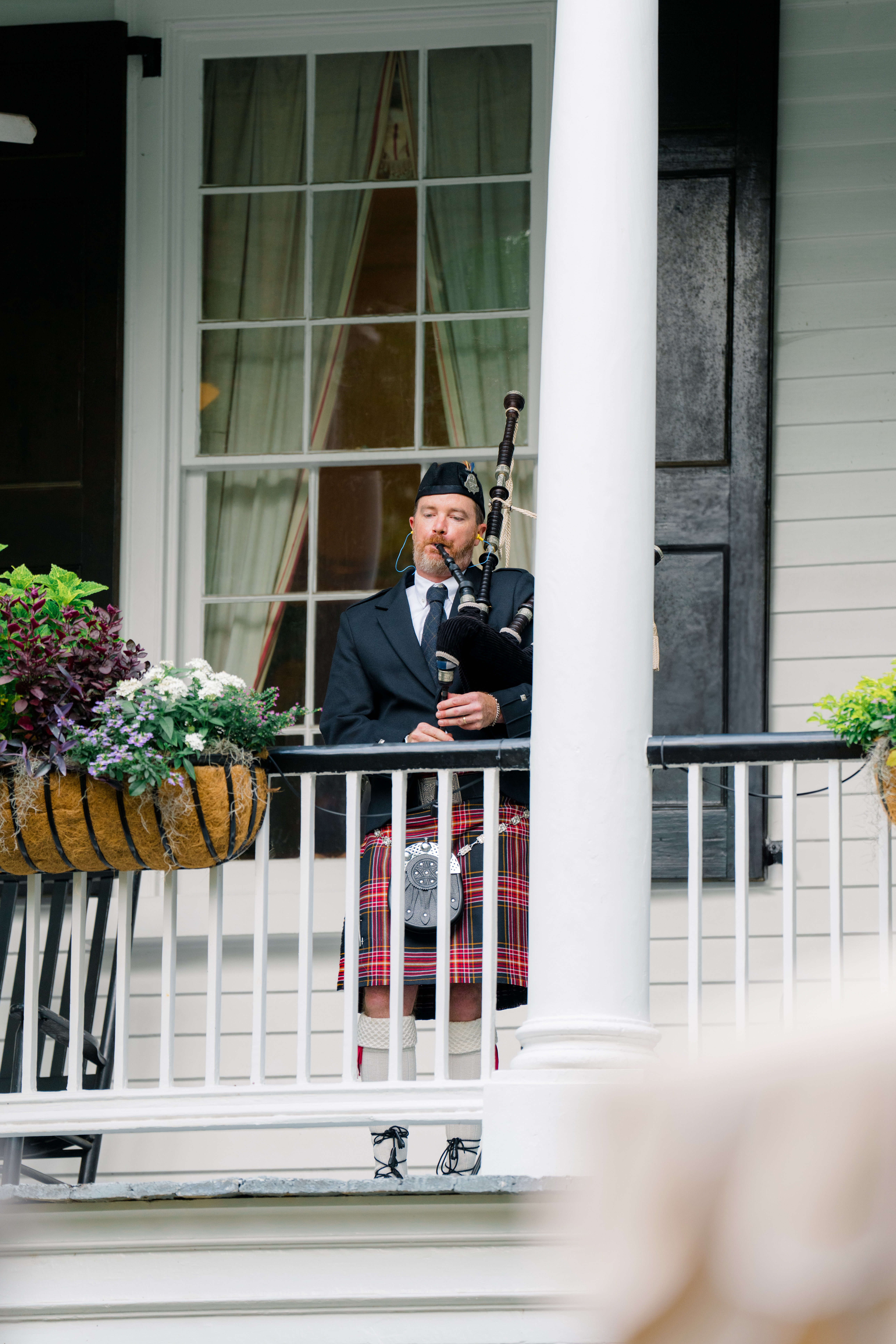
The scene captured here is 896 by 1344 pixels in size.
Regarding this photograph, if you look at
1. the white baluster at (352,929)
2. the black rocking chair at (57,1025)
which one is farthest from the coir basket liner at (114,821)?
the black rocking chair at (57,1025)

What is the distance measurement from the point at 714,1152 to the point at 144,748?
307cm

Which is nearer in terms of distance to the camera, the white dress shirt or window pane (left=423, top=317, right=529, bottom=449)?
the white dress shirt

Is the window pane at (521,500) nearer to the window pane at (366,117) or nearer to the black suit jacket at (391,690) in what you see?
the window pane at (366,117)

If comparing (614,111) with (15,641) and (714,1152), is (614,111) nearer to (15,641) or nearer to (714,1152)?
(15,641)

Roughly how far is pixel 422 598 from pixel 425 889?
0.85 meters

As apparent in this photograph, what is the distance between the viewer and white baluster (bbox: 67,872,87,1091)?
377 centimetres

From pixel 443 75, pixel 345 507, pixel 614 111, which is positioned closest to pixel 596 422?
pixel 614 111

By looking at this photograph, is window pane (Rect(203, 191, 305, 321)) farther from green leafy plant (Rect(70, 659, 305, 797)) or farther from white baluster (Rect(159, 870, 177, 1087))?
white baluster (Rect(159, 870, 177, 1087))

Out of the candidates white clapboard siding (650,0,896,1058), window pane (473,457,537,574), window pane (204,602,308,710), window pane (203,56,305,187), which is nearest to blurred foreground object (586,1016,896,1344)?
white clapboard siding (650,0,896,1058)

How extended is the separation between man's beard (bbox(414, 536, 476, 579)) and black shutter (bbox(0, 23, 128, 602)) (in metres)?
1.59

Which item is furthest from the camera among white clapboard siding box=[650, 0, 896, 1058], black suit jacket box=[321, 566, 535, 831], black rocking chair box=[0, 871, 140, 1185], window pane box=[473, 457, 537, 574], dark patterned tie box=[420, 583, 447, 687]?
window pane box=[473, 457, 537, 574]

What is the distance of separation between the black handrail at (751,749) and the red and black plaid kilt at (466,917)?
19.5 inches

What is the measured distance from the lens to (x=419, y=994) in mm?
4289

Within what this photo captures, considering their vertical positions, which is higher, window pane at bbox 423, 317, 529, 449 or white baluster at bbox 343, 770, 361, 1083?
window pane at bbox 423, 317, 529, 449
